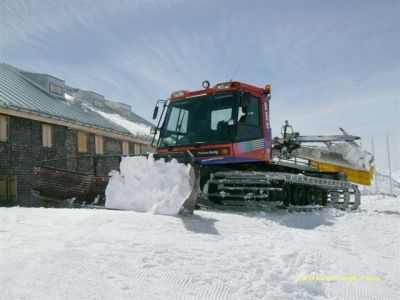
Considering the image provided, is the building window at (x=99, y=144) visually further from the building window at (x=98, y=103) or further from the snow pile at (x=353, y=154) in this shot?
the snow pile at (x=353, y=154)

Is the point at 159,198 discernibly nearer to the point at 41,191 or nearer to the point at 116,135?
the point at 41,191

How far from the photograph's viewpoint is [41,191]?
9.05m

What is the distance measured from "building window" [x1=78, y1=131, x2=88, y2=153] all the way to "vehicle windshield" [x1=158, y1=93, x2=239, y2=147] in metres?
10.2

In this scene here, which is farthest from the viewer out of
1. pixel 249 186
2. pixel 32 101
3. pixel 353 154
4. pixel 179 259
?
pixel 32 101

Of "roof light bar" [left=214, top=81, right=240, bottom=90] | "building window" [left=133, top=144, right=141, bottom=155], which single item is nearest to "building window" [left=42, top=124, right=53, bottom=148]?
"building window" [left=133, top=144, right=141, bottom=155]

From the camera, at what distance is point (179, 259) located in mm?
4383

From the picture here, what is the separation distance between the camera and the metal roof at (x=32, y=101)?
1618 centimetres

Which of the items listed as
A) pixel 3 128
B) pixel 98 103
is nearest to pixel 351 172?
pixel 3 128

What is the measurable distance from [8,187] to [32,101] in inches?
157

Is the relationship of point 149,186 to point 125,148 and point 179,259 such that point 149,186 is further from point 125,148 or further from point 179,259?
point 125,148

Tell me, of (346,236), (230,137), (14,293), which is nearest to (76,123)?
(230,137)

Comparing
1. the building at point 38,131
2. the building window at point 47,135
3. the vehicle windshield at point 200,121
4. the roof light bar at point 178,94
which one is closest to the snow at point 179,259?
the vehicle windshield at point 200,121

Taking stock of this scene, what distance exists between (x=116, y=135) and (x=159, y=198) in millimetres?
15349

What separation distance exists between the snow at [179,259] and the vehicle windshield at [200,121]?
2.46m
